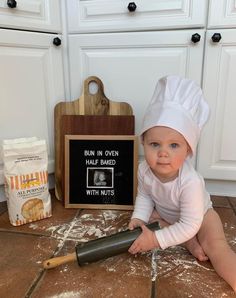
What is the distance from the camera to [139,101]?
3.47 ft

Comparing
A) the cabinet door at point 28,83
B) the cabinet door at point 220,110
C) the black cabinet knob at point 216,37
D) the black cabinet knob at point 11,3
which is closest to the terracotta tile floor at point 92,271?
the cabinet door at point 220,110

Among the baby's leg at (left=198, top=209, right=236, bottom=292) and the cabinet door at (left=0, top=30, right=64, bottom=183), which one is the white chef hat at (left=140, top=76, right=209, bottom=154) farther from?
the cabinet door at (left=0, top=30, right=64, bottom=183)

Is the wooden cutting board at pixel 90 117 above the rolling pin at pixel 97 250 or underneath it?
above

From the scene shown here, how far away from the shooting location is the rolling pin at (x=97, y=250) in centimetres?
69

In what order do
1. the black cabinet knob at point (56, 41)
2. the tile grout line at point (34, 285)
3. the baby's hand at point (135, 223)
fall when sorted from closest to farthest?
the tile grout line at point (34, 285) < the baby's hand at point (135, 223) < the black cabinet knob at point (56, 41)

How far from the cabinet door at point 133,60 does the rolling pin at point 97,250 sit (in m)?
0.51

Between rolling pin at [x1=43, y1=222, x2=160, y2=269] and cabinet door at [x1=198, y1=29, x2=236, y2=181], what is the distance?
19.1 inches

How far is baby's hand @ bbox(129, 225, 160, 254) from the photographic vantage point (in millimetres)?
702

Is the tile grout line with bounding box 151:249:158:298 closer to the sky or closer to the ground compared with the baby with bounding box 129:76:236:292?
closer to the ground

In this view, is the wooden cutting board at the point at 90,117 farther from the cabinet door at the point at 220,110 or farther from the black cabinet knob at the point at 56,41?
the cabinet door at the point at 220,110

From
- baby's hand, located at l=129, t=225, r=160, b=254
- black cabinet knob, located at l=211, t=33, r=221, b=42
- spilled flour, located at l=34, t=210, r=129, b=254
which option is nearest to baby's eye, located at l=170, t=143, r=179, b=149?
baby's hand, located at l=129, t=225, r=160, b=254

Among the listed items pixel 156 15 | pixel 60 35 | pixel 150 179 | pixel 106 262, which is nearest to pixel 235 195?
pixel 150 179

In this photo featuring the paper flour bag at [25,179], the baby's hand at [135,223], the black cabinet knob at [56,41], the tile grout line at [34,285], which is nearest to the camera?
the tile grout line at [34,285]

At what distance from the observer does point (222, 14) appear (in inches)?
36.2
